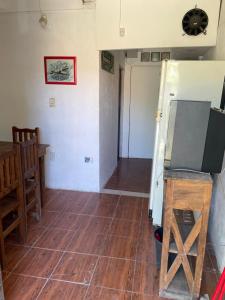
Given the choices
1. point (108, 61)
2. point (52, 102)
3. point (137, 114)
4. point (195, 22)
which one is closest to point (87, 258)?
point (52, 102)

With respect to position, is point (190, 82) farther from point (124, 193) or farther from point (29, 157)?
point (124, 193)

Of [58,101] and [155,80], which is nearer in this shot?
[58,101]

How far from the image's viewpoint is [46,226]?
2.60 m

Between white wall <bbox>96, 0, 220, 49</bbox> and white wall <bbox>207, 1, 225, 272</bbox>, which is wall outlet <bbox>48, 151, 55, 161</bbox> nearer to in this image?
white wall <bbox>96, 0, 220, 49</bbox>

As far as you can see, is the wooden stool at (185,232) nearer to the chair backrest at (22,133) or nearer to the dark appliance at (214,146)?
the dark appliance at (214,146)

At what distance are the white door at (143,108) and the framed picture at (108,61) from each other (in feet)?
4.60

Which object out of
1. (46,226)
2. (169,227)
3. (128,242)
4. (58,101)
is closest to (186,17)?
(58,101)

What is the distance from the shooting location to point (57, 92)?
3.29m

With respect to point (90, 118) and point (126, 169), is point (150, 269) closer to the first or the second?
point (90, 118)

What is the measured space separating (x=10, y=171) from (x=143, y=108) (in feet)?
12.2

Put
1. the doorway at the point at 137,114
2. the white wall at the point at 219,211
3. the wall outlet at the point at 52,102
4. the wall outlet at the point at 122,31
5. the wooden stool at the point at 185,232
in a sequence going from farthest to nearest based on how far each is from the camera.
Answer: the doorway at the point at 137,114
the wall outlet at the point at 52,102
the wall outlet at the point at 122,31
the white wall at the point at 219,211
the wooden stool at the point at 185,232

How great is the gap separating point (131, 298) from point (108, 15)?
2.81 m

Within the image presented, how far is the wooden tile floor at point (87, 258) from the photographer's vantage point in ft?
5.82

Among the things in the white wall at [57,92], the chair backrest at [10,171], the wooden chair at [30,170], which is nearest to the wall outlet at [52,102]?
the white wall at [57,92]
